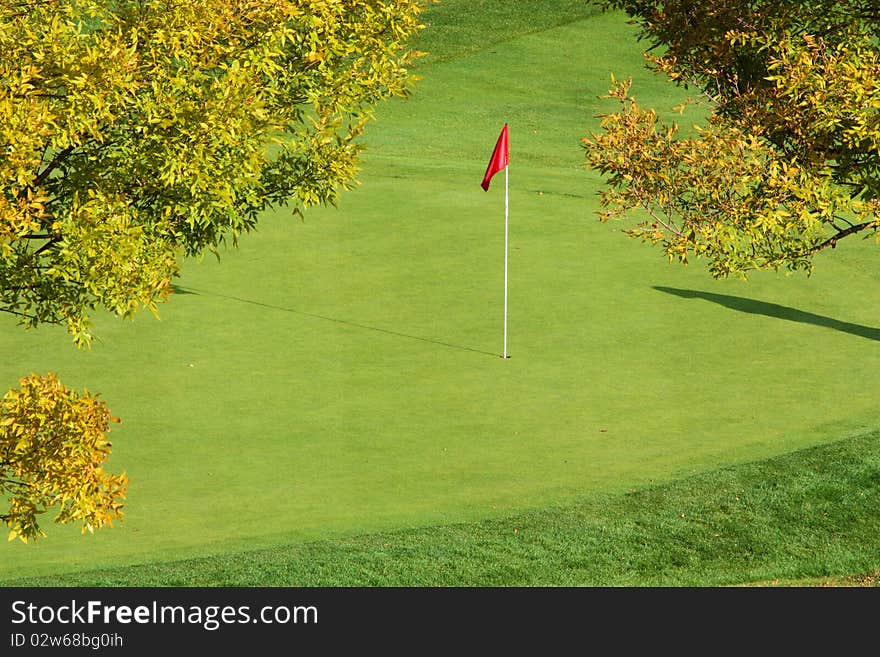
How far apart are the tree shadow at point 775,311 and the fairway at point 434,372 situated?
0.04 m

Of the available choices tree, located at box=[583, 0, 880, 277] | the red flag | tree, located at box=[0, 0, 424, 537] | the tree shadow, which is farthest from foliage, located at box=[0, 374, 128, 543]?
the tree shadow

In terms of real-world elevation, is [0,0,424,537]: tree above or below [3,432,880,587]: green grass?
above

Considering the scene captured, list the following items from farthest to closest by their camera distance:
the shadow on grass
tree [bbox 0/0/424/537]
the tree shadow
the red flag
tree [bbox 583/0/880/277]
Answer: the red flag → the tree shadow → the shadow on grass → tree [bbox 583/0/880/277] → tree [bbox 0/0/424/537]

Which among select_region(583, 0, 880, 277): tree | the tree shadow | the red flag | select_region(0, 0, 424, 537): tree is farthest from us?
the red flag

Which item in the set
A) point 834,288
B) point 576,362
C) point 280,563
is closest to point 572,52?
point 834,288

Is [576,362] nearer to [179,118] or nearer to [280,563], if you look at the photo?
[280,563]

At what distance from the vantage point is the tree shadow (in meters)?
13.7

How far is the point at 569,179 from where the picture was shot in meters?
20.5

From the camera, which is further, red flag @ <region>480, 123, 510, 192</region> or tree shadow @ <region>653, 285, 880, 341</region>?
red flag @ <region>480, 123, 510, 192</region>

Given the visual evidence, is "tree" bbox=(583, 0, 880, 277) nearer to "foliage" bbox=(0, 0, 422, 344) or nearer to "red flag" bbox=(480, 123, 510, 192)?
"foliage" bbox=(0, 0, 422, 344)

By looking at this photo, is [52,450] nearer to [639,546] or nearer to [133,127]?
[133,127]

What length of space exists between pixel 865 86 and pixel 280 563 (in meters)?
4.47

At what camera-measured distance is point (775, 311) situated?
14234 mm

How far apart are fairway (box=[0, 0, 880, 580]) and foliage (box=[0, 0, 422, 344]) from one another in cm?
225
